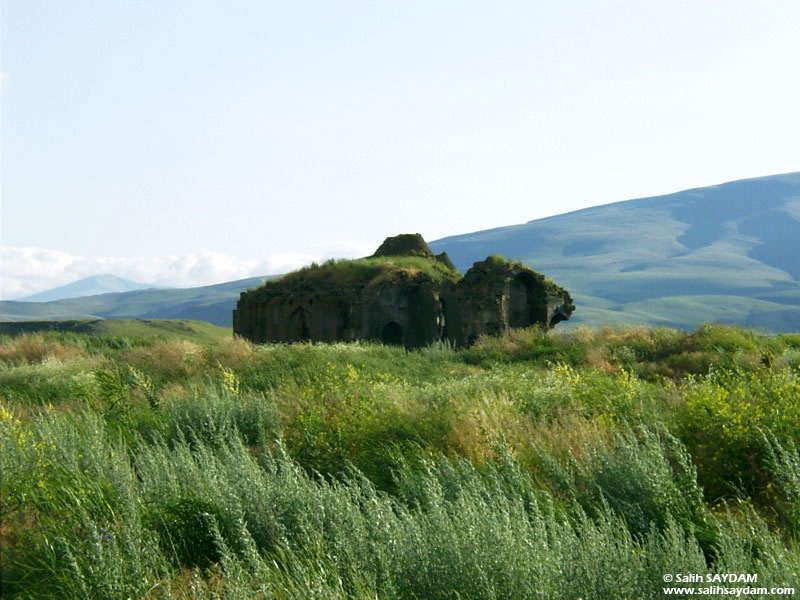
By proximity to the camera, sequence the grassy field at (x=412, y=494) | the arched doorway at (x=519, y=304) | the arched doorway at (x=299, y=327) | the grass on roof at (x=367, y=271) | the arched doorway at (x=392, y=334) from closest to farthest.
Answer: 1. the grassy field at (x=412, y=494)
2. the arched doorway at (x=519, y=304)
3. the arched doorway at (x=299, y=327)
4. the grass on roof at (x=367, y=271)
5. the arched doorway at (x=392, y=334)

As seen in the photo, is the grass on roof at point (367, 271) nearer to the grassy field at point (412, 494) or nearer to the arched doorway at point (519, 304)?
the arched doorway at point (519, 304)

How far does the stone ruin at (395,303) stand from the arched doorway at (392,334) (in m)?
0.05

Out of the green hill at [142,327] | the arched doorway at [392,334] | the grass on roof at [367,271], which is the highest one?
the grass on roof at [367,271]

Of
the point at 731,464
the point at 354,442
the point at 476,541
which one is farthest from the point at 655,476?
the point at 354,442

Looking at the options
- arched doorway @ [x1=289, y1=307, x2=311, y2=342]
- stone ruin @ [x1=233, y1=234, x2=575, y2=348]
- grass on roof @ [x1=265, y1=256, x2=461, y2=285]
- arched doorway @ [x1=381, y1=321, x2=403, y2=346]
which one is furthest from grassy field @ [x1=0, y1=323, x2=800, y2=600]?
arched doorway @ [x1=381, y1=321, x2=403, y2=346]

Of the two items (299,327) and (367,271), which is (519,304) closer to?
(367,271)

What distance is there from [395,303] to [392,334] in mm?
1824

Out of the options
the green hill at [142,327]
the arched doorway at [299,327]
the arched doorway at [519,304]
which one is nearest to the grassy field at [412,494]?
the arched doorway at [519,304]

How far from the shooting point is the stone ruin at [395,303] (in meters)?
33.3

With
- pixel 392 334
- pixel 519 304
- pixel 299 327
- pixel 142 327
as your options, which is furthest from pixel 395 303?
pixel 142 327

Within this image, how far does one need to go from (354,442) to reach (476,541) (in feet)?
15.9

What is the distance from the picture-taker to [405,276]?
35625 mm

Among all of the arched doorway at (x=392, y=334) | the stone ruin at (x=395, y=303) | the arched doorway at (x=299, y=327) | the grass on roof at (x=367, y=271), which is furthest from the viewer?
the arched doorway at (x=392, y=334)

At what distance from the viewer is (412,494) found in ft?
24.5
